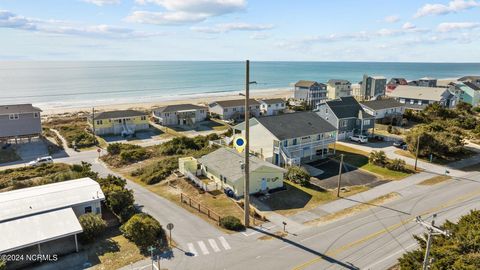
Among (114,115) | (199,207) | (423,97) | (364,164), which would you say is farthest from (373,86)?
(199,207)

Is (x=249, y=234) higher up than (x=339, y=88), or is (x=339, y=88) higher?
(x=339, y=88)

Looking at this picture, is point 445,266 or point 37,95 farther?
point 37,95

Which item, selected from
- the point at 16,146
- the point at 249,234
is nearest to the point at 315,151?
the point at 249,234

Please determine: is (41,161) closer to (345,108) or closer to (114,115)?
(114,115)

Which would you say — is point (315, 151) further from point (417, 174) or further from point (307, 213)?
point (307, 213)

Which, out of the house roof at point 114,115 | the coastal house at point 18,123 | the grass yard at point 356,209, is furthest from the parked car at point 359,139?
the coastal house at point 18,123
